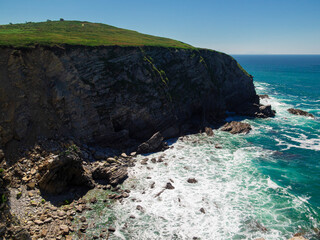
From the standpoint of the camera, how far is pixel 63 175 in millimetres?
29328

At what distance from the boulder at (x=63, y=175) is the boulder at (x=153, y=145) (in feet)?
43.1

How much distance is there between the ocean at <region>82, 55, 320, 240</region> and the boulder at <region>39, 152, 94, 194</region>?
6.50 meters

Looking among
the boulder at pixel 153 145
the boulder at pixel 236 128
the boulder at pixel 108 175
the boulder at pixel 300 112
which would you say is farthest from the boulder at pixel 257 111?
the boulder at pixel 108 175

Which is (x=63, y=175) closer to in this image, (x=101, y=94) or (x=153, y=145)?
(x=153, y=145)

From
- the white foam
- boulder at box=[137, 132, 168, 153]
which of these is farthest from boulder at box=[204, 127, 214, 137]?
boulder at box=[137, 132, 168, 153]

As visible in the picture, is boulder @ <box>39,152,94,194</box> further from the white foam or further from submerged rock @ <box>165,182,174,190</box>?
submerged rock @ <box>165,182,174,190</box>

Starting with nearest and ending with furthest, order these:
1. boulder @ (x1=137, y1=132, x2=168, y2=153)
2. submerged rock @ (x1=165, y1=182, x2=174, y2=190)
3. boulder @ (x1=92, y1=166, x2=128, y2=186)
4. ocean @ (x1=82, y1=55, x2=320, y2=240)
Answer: ocean @ (x1=82, y1=55, x2=320, y2=240) < submerged rock @ (x1=165, y1=182, x2=174, y2=190) < boulder @ (x1=92, y1=166, x2=128, y2=186) < boulder @ (x1=137, y1=132, x2=168, y2=153)

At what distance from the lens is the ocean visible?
2478 centimetres

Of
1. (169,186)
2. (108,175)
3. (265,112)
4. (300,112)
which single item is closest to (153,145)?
(169,186)

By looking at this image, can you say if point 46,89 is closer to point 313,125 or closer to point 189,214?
point 189,214

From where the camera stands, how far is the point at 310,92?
350ft

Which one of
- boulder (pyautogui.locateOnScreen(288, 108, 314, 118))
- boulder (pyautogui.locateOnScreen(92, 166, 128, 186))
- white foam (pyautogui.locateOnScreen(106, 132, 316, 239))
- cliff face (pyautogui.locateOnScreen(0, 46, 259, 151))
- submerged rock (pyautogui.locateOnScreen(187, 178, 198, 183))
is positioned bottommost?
white foam (pyautogui.locateOnScreen(106, 132, 316, 239))

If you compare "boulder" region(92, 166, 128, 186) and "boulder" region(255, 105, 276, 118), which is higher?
"boulder" region(255, 105, 276, 118)

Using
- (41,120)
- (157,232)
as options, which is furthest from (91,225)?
(41,120)
